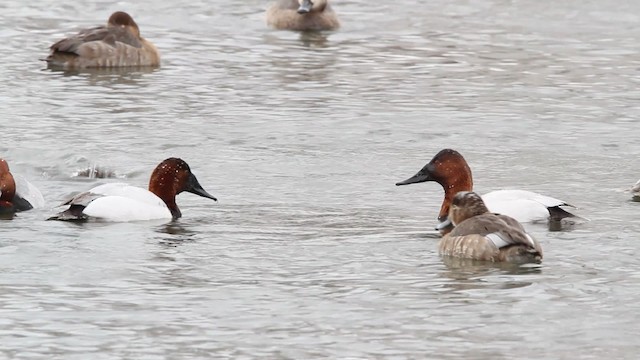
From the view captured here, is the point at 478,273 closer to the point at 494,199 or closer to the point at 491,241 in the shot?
the point at 491,241

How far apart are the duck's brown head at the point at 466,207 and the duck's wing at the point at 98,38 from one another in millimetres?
10348

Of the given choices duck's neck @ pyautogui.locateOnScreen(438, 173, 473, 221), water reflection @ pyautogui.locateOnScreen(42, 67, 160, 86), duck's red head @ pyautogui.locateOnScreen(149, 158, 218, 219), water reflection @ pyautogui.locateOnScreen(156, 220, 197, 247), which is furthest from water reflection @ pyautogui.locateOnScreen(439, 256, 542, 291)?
water reflection @ pyautogui.locateOnScreen(42, 67, 160, 86)

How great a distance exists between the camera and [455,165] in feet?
40.8

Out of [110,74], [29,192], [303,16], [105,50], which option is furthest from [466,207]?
[303,16]

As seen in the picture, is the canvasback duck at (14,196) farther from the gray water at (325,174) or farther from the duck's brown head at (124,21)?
the duck's brown head at (124,21)

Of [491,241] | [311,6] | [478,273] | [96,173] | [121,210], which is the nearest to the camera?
[478,273]

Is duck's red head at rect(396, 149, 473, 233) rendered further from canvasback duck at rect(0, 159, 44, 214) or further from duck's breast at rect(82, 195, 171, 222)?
canvasback duck at rect(0, 159, 44, 214)

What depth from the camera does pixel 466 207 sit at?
11406mm

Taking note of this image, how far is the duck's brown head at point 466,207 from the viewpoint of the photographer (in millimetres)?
11375

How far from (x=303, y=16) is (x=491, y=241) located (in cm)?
1498

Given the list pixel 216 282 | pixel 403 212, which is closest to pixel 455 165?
pixel 403 212

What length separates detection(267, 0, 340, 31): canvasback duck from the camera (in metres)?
24.9

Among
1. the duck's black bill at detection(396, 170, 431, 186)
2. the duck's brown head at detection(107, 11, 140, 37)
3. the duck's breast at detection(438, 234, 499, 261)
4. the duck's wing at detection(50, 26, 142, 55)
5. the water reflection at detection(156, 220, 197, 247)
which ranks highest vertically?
the duck's brown head at detection(107, 11, 140, 37)

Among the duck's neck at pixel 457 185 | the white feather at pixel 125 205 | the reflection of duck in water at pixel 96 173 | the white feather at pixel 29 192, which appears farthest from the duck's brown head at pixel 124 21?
the duck's neck at pixel 457 185
